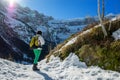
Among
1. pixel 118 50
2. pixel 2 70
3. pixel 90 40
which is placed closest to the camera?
pixel 2 70

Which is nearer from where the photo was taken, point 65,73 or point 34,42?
point 65,73

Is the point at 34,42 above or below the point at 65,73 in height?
above

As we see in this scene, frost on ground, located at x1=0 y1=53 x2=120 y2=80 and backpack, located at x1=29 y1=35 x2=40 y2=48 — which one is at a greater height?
backpack, located at x1=29 y1=35 x2=40 y2=48

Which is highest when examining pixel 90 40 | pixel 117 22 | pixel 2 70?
pixel 117 22

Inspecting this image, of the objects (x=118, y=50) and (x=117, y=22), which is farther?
(x=117, y=22)

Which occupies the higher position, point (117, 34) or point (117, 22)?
point (117, 22)

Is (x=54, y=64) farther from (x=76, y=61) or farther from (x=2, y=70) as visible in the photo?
(x=2, y=70)

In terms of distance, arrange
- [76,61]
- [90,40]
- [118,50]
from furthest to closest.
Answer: [90,40]
[76,61]
[118,50]

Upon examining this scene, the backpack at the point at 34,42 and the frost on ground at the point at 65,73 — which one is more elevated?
the backpack at the point at 34,42

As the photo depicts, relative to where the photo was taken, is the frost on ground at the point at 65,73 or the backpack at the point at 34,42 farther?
the backpack at the point at 34,42

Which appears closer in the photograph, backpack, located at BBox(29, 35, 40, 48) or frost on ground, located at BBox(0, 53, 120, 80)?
frost on ground, located at BBox(0, 53, 120, 80)

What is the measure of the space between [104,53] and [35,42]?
14.9 feet

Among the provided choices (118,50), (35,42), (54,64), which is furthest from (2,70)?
(118,50)

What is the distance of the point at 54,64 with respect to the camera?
19.3 meters
